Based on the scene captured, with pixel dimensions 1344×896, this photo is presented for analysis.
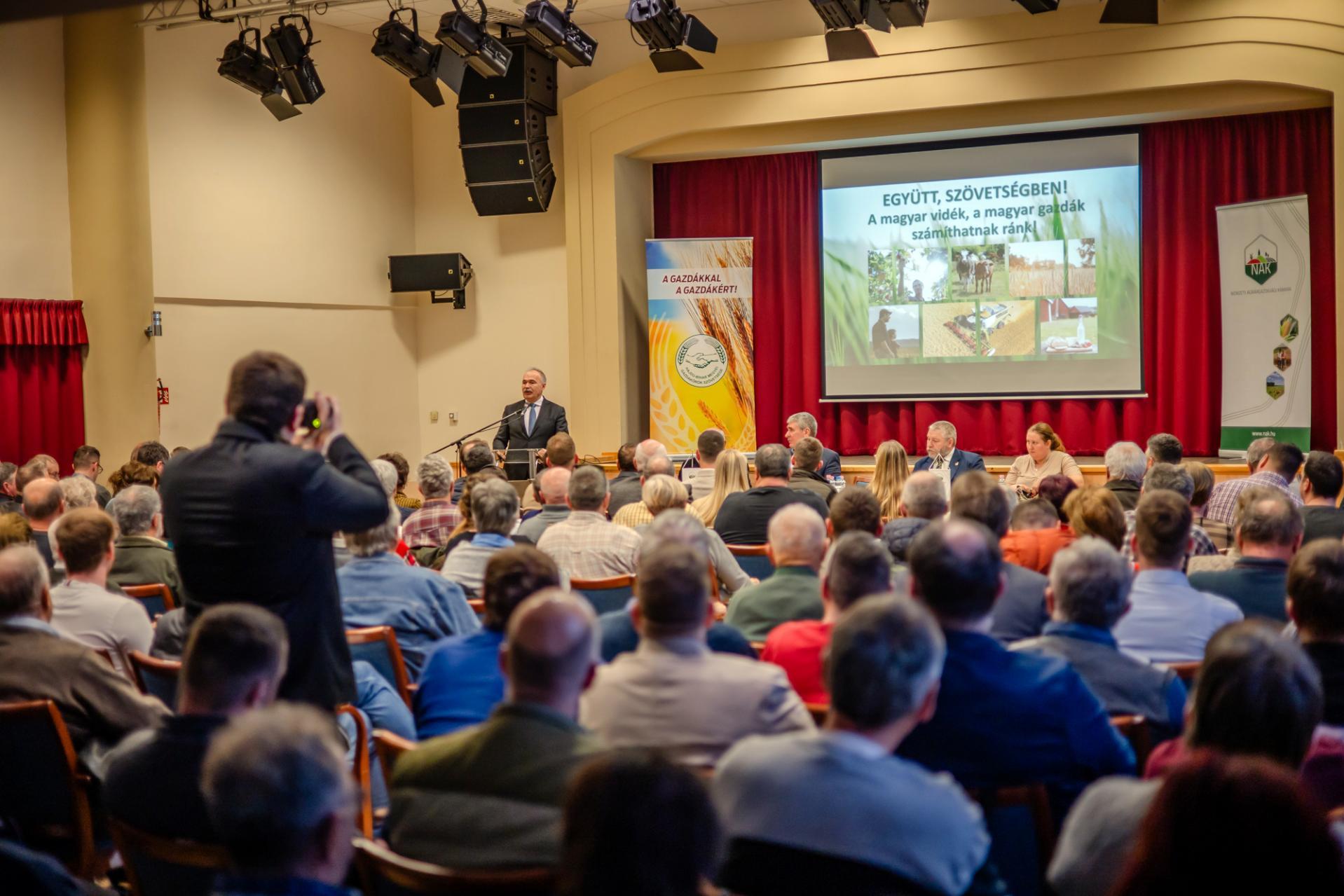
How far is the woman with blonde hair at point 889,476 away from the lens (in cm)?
602

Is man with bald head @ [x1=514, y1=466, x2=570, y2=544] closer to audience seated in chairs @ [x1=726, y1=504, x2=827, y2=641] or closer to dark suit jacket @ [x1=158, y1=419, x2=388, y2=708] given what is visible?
audience seated in chairs @ [x1=726, y1=504, x2=827, y2=641]

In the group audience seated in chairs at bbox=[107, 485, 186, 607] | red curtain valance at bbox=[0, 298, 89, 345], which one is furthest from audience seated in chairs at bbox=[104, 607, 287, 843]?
red curtain valance at bbox=[0, 298, 89, 345]

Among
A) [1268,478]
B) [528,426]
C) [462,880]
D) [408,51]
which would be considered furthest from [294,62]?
[462,880]

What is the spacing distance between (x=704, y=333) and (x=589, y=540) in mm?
5845

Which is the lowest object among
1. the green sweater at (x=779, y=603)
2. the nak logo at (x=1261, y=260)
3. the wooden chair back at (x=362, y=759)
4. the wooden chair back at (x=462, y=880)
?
the wooden chair back at (x=362, y=759)

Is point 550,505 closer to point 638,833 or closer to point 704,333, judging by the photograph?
point 638,833

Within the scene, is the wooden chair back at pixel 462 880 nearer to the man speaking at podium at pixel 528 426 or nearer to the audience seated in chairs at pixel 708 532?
the audience seated in chairs at pixel 708 532

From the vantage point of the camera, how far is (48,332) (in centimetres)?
899

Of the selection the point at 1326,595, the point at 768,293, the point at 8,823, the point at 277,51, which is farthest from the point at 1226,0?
the point at 8,823

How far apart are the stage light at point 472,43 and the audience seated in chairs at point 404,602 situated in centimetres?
507

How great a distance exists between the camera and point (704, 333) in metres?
10.4

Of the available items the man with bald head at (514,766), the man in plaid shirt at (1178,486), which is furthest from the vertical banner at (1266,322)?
the man with bald head at (514,766)

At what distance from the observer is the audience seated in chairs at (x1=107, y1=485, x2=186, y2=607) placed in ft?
14.5

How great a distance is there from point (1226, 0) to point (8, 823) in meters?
8.40
